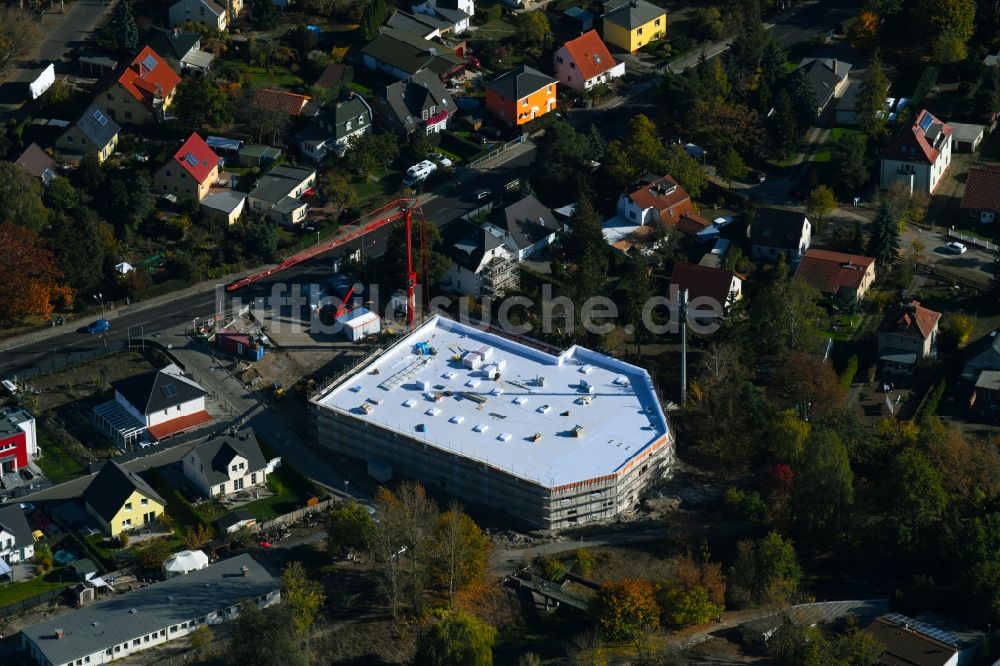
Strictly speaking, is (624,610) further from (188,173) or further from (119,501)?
(188,173)

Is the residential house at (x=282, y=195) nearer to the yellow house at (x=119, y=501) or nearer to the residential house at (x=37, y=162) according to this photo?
the residential house at (x=37, y=162)

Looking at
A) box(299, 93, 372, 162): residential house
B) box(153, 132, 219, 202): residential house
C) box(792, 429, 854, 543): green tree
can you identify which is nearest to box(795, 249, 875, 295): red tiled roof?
box(792, 429, 854, 543): green tree

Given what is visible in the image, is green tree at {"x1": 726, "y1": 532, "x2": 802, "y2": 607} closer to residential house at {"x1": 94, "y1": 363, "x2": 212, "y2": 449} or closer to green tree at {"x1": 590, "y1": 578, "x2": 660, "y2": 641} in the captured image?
green tree at {"x1": 590, "y1": 578, "x2": 660, "y2": 641}

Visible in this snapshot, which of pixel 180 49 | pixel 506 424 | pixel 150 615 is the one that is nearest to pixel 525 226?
pixel 506 424

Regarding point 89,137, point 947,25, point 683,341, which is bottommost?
point 683,341

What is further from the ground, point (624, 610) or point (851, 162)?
point (851, 162)

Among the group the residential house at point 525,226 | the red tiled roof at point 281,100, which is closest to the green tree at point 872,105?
the residential house at point 525,226

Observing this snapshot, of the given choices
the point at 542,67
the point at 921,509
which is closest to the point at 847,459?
the point at 921,509
